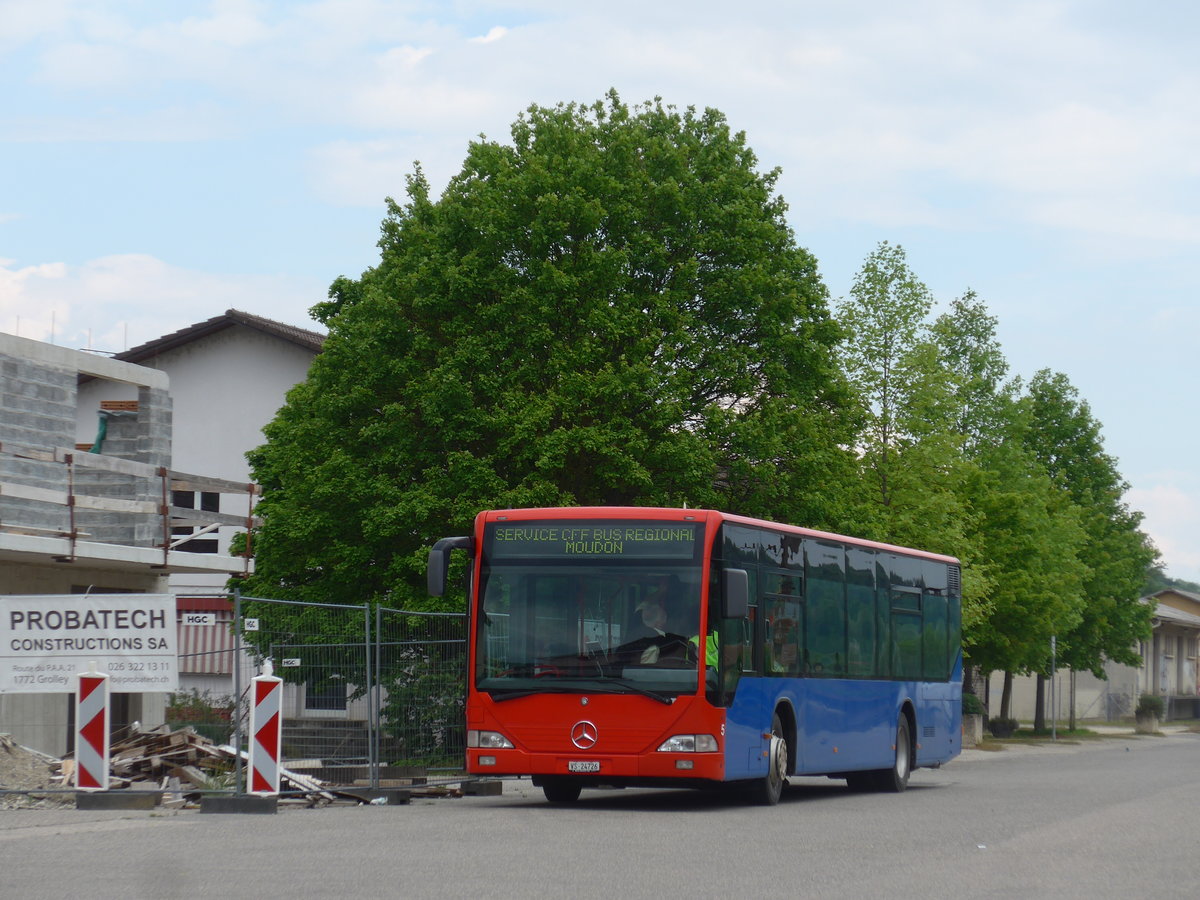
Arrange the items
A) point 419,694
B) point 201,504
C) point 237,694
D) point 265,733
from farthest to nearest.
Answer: point 201,504 < point 419,694 < point 237,694 < point 265,733

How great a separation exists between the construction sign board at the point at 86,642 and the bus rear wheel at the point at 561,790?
170 inches

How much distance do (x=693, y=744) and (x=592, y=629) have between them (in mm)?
1549

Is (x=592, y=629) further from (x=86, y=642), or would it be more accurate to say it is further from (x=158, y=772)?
(x=86, y=642)

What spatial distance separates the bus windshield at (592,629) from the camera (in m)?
17.5

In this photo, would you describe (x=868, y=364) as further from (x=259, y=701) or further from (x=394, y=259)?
(x=259, y=701)

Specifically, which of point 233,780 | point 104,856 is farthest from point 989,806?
point 104,856

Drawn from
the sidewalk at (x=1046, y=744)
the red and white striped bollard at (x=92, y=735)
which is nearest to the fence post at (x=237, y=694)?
the red and white striped bollard at (x=92, y=735)

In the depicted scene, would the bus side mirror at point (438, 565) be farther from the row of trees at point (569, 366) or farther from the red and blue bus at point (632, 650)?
the row of trees at point (569, 366)

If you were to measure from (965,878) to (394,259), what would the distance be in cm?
2504

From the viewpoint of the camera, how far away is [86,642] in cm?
1702

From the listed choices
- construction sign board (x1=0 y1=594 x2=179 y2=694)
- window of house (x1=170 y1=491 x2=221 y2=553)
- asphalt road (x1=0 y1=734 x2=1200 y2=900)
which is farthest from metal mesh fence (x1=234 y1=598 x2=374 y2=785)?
window of house (x1=170 y1=491 x2=221 y2=553)

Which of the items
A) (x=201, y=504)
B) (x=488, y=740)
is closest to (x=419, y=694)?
(x=488, y=740)

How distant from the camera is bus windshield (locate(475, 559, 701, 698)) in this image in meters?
17.5

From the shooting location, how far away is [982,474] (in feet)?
156
